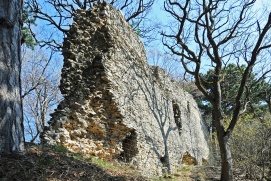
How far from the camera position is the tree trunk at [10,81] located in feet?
7.95

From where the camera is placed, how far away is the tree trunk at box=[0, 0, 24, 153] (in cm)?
242

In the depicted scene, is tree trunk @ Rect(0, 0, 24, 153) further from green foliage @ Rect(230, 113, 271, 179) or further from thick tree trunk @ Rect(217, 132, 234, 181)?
green foliage @ Rect(230, 113, 271, 179)

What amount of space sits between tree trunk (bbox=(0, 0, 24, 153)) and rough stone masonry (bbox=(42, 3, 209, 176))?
100 inches

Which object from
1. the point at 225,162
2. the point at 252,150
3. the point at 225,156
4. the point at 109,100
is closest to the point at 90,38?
the point at 109,100

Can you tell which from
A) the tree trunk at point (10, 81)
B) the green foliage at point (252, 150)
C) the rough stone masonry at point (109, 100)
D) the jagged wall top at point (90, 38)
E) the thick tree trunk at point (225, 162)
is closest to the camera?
the tree trunk at point (10, 81)

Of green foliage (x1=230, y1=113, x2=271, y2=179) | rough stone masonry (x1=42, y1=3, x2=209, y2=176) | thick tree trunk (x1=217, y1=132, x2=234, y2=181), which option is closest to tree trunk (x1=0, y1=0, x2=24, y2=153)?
rough stone masonry (x1=42, y1=3, x2=209, y2=176)

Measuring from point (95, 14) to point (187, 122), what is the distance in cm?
904

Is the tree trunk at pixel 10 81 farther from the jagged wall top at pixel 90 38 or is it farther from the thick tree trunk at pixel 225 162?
the thick tree trunk at pixel 225 162

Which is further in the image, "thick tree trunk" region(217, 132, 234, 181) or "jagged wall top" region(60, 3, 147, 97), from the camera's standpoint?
"thick tree trunk" region(217, 132, 234, 181)

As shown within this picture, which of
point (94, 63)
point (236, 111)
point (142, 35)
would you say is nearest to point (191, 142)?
point (236, 111)

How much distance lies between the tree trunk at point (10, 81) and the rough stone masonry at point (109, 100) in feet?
8.35

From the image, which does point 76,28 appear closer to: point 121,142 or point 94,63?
point 94,63

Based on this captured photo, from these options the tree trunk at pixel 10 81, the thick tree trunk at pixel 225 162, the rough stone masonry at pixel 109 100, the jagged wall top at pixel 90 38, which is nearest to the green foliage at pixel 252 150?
the thick tree trunk at pixel 225 162

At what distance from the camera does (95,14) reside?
7215 millimetres
